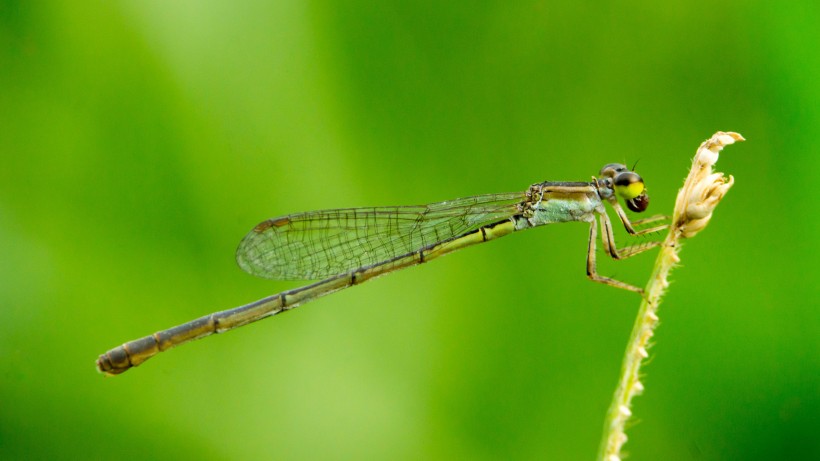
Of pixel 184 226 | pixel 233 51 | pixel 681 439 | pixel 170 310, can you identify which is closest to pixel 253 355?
pixel 170 310

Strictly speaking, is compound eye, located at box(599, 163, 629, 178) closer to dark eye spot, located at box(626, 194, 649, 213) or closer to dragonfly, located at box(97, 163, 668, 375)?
dragonfly, located at box(97, 163, 668, 375)

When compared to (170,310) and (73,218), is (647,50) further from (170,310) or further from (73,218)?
(73,218)

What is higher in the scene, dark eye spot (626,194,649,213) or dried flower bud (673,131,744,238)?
dark eye spot (626,194,649,213)

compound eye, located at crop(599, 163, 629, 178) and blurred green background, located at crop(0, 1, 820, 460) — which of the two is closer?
blurred green background, located at crop(0, 1, 820, 460)

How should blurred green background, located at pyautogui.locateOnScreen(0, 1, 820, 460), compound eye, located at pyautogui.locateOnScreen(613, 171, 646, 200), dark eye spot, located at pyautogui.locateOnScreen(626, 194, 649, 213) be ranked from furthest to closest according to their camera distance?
dark eye spot, located at pyautogui.locateOnScreen(626, 194, 649, 213) → compound eye, located at pyautogui.locateOnScreen(613, 171, 646, 200) → blurred green background, located at pyautogui.locateOnScreen(0, 1, 820, 460)

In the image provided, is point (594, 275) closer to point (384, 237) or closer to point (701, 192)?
point (701, 192)

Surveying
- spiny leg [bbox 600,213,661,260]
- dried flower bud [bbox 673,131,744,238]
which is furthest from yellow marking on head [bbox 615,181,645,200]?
dried flower bud [bbox 673,131,744,238]

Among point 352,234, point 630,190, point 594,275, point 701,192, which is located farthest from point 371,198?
point 701,192

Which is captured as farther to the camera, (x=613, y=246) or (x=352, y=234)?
(x=352, y=234)
